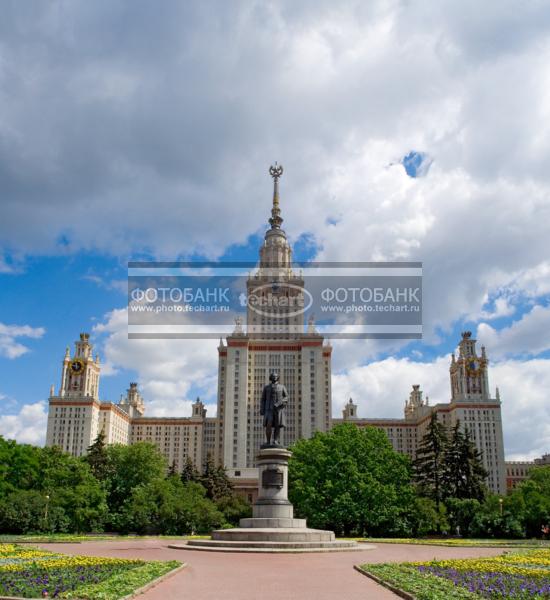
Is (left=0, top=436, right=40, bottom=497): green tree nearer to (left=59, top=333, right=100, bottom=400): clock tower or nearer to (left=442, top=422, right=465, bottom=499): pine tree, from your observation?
(left=442, top=422, right=465, bottom=499): pine tree

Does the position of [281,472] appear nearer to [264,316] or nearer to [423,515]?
[423,515]

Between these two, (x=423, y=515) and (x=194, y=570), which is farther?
(x=423, y=515)

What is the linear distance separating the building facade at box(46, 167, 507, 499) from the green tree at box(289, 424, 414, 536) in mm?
83713

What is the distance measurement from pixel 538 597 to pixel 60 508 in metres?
44.5

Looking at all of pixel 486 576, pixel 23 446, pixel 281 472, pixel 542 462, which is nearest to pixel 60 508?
pixel 23 446

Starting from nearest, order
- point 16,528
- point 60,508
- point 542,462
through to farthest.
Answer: point 16,528, point 60,508, point 542,462

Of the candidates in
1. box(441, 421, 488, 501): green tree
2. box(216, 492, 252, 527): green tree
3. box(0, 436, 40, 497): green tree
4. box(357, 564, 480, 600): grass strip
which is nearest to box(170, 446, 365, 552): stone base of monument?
box(357, 564, 480, 600): grass strip

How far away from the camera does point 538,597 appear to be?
42.1 ft

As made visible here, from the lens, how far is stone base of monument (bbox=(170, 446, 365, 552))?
86.1 ft

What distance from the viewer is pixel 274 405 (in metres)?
35.2

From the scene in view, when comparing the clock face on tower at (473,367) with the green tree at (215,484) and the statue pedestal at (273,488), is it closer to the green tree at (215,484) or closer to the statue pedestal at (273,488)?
the green tree at (215,484)

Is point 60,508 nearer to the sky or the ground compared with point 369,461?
nearer to the ground

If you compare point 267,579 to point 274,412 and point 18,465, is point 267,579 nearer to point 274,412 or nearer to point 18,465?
point 274,412

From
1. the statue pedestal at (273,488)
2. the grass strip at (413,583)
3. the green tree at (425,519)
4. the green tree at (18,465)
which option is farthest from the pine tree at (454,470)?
the grass strip at (413,583)
